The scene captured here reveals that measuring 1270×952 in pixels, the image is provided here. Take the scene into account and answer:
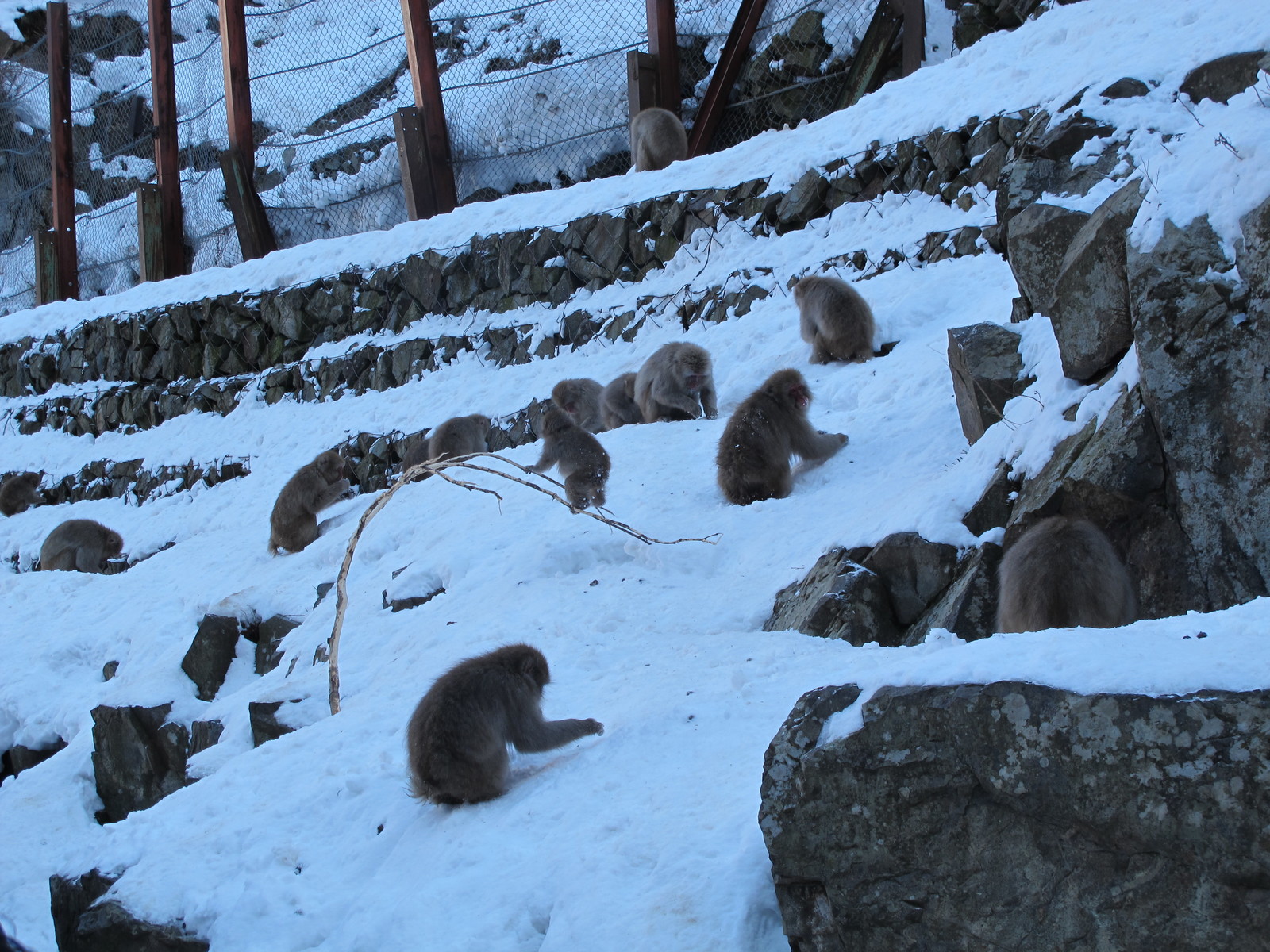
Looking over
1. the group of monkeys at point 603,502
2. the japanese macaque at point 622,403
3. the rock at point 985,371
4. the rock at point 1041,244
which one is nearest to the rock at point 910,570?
the group of monkeys at point 603,502

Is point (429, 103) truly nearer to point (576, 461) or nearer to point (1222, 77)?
point (576, 461)

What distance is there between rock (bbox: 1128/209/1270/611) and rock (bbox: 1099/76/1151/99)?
12.5 ft

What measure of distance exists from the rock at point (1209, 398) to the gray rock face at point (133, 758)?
6412mm

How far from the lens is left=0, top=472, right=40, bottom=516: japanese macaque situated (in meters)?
15.8

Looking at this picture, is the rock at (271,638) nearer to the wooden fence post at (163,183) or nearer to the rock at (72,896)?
the rock at (72,896)

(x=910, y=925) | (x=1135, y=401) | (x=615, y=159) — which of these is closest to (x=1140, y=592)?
(x=1135, y=401)

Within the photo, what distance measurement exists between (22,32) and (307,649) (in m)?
23.4

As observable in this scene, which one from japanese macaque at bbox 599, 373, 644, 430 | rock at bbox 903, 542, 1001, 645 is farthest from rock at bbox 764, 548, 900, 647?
japanese macaque at bbox 599, 373, 644, 430

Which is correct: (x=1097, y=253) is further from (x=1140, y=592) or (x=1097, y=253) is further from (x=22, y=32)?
(x=22, y=32)

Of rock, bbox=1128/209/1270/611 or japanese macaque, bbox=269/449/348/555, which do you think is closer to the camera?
rock, bbox=1128/209/1270/611

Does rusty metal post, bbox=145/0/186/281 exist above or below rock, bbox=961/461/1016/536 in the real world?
above

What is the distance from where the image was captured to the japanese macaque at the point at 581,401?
1057 centimetres

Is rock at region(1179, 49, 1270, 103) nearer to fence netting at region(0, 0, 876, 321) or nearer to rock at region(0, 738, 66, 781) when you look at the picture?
fence netting at region(0, 0, 876, 321)

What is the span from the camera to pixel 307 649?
752cm
